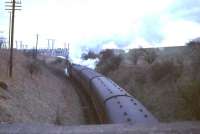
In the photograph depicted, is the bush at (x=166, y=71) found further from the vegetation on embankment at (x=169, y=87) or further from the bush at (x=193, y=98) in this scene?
the bush at (x=193, y=98)

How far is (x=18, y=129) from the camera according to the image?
11859 mm

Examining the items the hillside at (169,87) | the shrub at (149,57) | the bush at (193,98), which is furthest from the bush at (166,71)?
the shrub at (149,57)

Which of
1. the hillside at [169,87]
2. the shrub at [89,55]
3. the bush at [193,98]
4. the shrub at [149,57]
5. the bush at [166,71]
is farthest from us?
the shrub at [89,55]

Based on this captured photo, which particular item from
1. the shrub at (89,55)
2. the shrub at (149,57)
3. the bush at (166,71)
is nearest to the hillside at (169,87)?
the bush at (166,71)

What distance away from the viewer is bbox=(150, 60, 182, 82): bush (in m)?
33.3

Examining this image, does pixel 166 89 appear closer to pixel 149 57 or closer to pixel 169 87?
pixel 169 87

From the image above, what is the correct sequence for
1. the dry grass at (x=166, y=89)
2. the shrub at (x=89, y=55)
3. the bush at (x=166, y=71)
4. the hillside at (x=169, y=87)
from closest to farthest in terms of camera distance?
1. the hillside at (x=169, y=87)
2. the dry grass at (x=166, y=89)
3. the bush at (x=166, y=71)
4. the shrub at (x=89, y=55)

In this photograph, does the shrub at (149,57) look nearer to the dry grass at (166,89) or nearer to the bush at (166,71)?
the dry grass at (166,89)

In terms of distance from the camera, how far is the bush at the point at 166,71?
33275 mm

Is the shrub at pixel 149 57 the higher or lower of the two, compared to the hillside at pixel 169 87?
higher

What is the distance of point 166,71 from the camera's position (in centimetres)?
3538

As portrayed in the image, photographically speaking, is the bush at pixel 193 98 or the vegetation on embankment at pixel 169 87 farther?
the vegetation on embankment at pixel 169 87

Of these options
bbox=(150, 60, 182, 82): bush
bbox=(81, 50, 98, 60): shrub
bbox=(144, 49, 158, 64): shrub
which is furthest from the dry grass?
bbox=(81, 50, 98, 60): shrub

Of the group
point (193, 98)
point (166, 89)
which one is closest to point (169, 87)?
point (166, 89)
